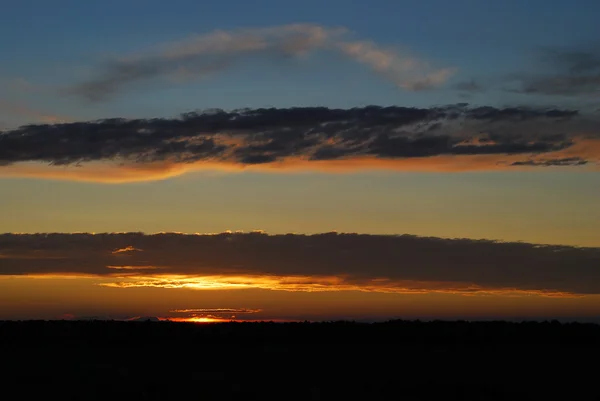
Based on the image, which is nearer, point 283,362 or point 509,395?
point 509,395

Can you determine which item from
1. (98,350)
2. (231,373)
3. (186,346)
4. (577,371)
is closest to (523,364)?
(577,371)

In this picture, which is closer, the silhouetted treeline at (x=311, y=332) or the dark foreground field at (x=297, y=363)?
the dark foreground field at (x=297, y=363)

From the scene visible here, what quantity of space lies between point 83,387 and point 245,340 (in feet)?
114

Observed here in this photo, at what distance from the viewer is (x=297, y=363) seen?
51344mm

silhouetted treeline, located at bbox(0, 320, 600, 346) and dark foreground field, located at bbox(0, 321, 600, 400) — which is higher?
silhouetted treeline, located at bbox(0, 320, 600, 346)

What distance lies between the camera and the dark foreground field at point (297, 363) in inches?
1566

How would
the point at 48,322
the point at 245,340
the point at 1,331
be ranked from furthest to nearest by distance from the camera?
1. the point at 48,322
2. the point at 1,331
3. the point at 245,340

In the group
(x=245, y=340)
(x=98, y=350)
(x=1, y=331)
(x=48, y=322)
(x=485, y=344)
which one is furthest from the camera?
(x=48, y=322)

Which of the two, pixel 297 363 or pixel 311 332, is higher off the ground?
pixel 311 332

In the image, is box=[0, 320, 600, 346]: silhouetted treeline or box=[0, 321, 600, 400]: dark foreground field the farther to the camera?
box=[0, 320, 600, 346]: silhouetted treeline

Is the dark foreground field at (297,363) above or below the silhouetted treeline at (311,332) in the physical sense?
below

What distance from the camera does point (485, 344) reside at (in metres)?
67.9

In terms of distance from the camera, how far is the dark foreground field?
39.8 m

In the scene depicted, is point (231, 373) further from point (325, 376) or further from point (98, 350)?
point (98, 350)
